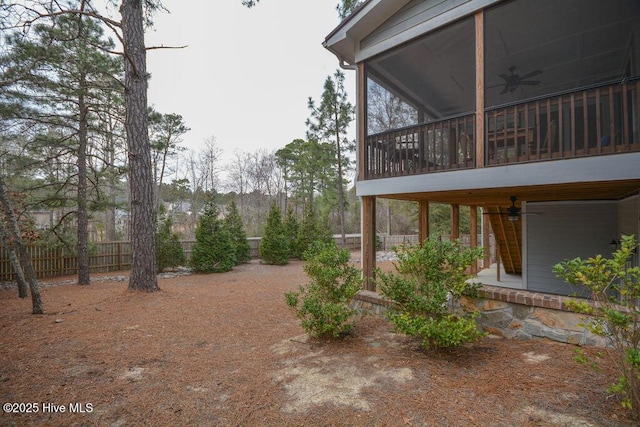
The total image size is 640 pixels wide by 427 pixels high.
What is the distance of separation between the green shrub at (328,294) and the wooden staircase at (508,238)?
423 cm

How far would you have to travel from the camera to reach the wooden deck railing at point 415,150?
15.7 ft

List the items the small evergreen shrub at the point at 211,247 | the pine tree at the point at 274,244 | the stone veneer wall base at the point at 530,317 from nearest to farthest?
the stone veneer wall base at the point at 530,317 → the small evergreen shrub at the point at 211,247 → the pine tree at the point at 274,244

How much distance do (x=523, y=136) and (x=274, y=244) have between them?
442 inches

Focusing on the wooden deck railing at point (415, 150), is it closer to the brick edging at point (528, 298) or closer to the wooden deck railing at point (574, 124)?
the wooden deck railing at point (574, 124)

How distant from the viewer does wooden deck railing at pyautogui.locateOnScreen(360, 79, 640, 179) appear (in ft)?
11.8

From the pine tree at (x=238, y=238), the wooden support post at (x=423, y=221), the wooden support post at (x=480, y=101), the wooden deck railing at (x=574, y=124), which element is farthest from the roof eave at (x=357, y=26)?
the pine tree at (x=238, y=238)

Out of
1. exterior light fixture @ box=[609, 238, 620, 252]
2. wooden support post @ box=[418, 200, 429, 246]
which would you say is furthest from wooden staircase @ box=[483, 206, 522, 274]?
exterior light fixture @ box=[609, 238, 620, 252]

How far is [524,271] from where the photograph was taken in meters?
6.59

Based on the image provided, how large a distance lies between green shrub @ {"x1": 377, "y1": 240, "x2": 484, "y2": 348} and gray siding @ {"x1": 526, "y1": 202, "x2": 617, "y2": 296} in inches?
142

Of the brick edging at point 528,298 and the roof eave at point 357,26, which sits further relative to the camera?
the roof eave at point 357,26

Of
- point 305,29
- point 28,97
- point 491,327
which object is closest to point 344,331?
point 491,327

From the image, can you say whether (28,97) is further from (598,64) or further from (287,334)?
(598,64)

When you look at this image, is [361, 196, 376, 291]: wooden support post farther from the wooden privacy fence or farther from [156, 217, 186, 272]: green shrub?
[156, 217, 186, 272]: green shrub

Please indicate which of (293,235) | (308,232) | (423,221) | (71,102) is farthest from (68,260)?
(423,221)
